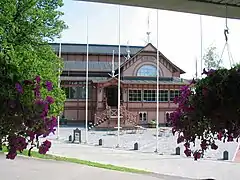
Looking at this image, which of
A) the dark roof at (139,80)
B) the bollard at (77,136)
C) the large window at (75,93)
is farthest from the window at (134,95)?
the bollard at (77,136)

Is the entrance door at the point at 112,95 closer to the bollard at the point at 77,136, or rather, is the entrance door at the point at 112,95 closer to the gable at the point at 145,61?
the gable at the point at 145,61

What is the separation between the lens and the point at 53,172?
26.1 feet

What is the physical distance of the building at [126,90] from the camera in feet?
102

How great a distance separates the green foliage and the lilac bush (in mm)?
7086

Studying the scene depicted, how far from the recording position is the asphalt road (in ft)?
23.8

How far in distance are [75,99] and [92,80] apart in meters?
2.27

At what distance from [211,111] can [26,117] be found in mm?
1553

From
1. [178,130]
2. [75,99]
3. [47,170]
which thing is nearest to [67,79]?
[75,99]

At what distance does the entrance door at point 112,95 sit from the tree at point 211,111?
29595 millimetres

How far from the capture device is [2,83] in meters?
2.98

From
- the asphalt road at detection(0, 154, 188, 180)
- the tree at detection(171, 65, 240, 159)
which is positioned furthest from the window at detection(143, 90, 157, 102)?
the tree at detection(171, 65, 240, 159)

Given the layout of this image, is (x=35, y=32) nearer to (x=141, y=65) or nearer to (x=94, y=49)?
(x=141, y=65)

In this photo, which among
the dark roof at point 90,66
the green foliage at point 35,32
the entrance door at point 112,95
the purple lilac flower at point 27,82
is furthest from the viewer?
the dark roof at point 90,66

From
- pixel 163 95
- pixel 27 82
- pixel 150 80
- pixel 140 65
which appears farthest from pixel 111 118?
pixel 27 82
